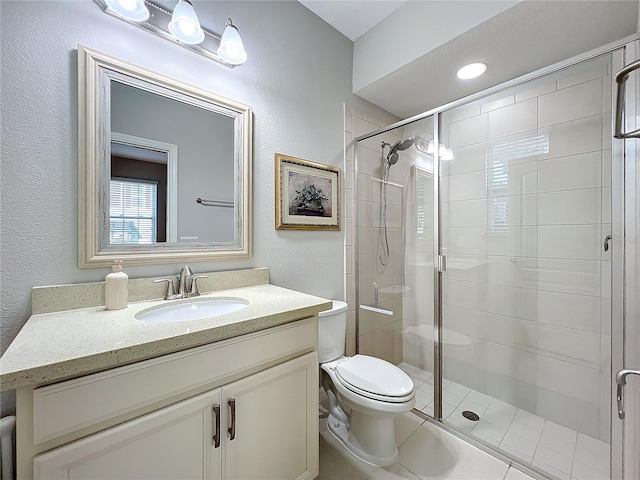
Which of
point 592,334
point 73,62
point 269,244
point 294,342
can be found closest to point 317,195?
point 269,244

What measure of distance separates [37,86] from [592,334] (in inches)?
108

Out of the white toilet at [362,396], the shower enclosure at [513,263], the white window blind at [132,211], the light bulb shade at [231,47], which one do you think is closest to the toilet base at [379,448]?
the white toilet at [362,396]

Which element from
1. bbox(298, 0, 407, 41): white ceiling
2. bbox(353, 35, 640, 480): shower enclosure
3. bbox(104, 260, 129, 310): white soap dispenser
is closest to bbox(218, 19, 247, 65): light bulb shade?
bbox(298, 0, 407, 41): white ceiling

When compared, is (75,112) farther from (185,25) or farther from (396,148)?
(396,148)

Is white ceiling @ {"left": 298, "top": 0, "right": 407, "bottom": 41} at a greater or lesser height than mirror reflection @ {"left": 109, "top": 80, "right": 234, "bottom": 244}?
greater

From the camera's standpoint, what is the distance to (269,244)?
1.60m

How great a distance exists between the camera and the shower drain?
65.0 inches

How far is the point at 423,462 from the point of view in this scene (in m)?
1.40

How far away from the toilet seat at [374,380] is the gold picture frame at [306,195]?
862 mm

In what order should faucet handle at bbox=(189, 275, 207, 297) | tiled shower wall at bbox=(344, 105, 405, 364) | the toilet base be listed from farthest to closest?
tiled shower wall at bbox=(344, 105, 405, 364) < the toilet base < faucet handle at bbox=(189, 275, 207, 297)

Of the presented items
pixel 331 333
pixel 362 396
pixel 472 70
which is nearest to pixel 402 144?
pixel 472 70

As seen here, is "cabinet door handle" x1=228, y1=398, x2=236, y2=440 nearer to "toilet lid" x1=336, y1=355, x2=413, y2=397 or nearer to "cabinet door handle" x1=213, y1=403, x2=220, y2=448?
"cabinet door handle" x1=213, y1=403, x2=220, y2=448

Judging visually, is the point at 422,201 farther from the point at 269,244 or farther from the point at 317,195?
the point at 269,244

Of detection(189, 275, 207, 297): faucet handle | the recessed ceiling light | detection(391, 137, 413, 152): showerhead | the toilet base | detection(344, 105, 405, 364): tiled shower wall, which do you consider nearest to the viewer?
detection(189, 275, 207, 297): faucet handle
